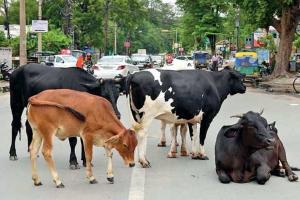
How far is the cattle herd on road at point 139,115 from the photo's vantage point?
7.36 metres

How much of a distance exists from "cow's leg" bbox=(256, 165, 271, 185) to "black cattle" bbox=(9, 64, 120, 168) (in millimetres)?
2267

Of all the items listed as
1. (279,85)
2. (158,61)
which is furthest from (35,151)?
(158,61)

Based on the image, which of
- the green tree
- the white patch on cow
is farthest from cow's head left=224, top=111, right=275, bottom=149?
the green tree

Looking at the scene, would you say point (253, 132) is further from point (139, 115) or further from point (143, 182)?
point (139, 115)

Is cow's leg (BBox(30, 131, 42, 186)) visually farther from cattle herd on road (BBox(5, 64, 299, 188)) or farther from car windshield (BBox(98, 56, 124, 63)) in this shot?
car windshield (BBox(98, 56, 124, 63))

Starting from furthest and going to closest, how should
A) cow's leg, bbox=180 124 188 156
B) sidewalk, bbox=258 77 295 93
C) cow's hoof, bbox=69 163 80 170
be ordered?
sidewalk, bbox=258 77 295 93 < cow's leg, bbox=180 124 188 156 < cow's hoof, bbox=69 163 80 170

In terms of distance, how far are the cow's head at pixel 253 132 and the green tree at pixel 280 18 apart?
25612 mm

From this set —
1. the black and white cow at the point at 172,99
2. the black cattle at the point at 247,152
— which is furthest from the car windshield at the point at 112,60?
the black cattle at the point at 247,152

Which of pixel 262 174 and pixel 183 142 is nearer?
pixel 262 174

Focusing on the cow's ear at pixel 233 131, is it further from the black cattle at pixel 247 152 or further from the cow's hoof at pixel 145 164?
the cow's hoof at pixel 145 164

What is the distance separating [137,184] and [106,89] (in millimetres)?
1664

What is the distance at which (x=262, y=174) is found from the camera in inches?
304

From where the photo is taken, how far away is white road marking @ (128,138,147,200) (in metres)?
7.18

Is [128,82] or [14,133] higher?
[128,82]
